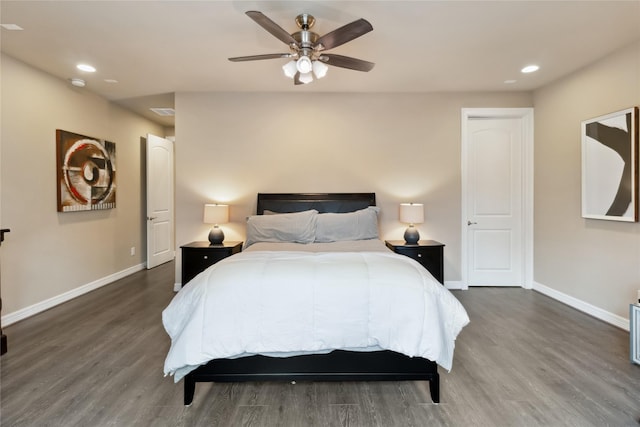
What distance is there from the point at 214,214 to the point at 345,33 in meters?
2.59

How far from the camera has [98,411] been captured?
72.2 inches

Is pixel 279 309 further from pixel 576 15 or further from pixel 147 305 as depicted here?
pixel 576 15

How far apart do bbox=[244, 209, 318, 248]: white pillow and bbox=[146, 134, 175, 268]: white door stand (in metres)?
2.60

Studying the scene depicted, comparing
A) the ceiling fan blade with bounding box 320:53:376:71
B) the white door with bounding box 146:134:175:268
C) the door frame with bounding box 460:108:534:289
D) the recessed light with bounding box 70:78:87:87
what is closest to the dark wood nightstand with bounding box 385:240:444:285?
the door frame with bounding box 460:108:534:289

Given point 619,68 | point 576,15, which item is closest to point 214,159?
point 576,15

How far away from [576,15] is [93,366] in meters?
4.61

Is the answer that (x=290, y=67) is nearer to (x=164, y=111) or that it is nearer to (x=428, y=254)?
(x=428, y=254)

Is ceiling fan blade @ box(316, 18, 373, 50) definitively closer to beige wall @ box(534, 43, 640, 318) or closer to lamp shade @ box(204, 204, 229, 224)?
lamp shade @ box(204, 204, 229, 224)

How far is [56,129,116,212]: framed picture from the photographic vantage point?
3.67m

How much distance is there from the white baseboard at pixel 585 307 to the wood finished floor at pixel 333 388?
11 cm

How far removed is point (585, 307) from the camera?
3.40m

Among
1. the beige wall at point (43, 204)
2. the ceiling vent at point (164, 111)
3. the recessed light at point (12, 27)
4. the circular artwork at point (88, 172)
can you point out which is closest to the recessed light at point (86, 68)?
the beige wall at point (43, 204)

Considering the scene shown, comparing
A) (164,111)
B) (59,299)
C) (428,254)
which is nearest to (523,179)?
(428,254)

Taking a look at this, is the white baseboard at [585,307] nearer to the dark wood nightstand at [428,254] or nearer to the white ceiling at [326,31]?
the dark wood nightstand at [428,254]
